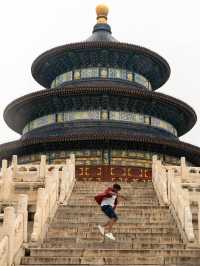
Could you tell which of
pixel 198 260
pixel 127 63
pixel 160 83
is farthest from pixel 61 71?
pixel 198 260

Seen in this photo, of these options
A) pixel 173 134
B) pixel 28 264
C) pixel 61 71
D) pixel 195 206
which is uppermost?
pixel 61 71

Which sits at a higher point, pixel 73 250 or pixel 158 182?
pixel 158 182

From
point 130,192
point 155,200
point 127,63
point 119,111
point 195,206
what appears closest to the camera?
point 195,206

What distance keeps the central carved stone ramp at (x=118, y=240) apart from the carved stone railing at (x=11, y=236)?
0.35 meters

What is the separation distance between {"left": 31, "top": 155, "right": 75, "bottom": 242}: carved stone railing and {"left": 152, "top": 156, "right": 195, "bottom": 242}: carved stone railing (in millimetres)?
3064

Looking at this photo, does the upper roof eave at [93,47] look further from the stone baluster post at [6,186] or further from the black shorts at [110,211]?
the black shorts at [110,211]

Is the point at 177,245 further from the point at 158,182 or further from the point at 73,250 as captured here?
the point at 158,182

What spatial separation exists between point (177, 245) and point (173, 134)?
78.8ft

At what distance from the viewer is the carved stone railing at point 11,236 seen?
10992 mm

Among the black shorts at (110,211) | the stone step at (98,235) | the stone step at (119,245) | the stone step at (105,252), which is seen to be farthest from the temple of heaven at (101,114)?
the stone step at (105,252)

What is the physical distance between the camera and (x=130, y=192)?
2064 centimetres

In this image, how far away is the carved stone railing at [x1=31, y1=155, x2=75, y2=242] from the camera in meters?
13.4

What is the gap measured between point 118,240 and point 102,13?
31019 mm

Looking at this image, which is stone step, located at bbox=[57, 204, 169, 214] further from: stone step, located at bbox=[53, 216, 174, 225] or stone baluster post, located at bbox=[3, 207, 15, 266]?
stone baluster post, located at bbox=[3, 207, 15, 266]
